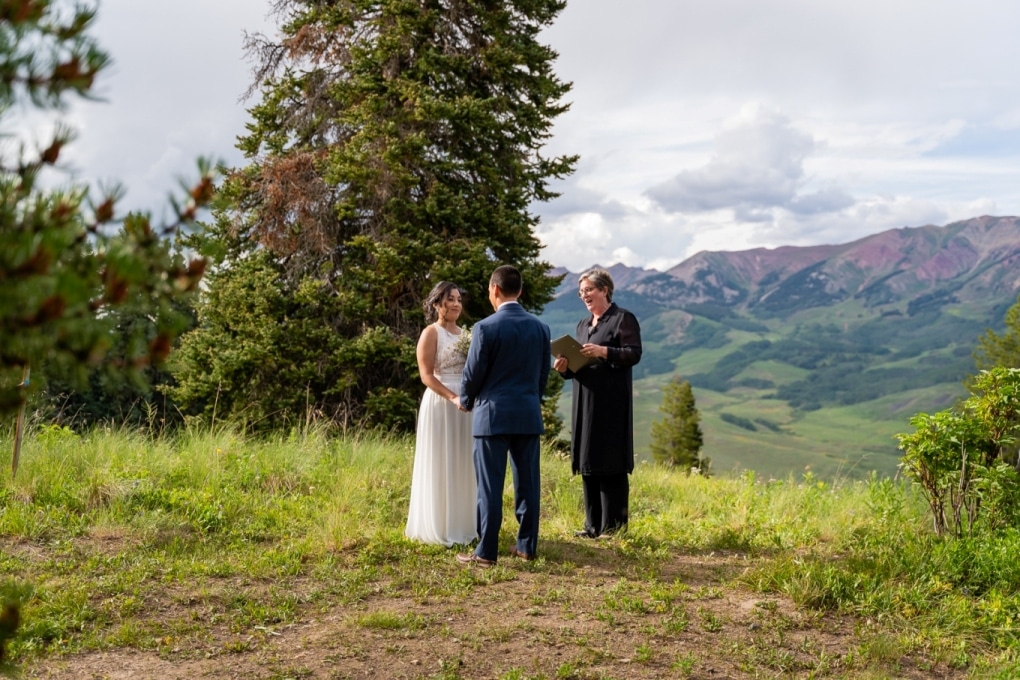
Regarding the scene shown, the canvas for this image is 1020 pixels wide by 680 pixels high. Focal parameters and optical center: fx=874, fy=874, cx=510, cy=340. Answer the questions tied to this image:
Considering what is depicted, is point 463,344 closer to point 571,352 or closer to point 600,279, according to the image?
point 571,352

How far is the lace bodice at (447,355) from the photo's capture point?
24.2ft

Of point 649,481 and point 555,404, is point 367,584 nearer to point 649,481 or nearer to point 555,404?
point 649,481

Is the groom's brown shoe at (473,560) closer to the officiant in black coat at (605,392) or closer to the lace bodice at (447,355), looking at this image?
the officiant in black coat at (605,392)

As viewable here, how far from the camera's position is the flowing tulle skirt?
7.44 metres

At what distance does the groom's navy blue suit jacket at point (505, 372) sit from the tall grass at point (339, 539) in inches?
46.8

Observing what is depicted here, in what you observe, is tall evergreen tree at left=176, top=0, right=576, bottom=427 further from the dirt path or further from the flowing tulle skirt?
the dirt path

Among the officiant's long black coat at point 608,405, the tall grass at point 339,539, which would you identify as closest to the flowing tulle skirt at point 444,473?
the tall grass at point 339,539

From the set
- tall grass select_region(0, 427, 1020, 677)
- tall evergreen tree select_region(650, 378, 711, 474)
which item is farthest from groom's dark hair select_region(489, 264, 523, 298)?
tall evergreen tree select_region(650, 378, 711, 474)

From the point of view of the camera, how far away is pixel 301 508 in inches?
331

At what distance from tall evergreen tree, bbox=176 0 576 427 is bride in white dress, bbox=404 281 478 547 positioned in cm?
668

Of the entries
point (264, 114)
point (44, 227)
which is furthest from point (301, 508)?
point (264, 114)

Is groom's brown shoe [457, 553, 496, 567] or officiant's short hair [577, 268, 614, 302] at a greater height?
officiant's short hair [577, 268, 614, 302]

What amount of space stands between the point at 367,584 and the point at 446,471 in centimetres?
131

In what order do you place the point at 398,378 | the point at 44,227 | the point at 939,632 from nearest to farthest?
the point at 44,227, the point at 939,632, the point at 398,378
